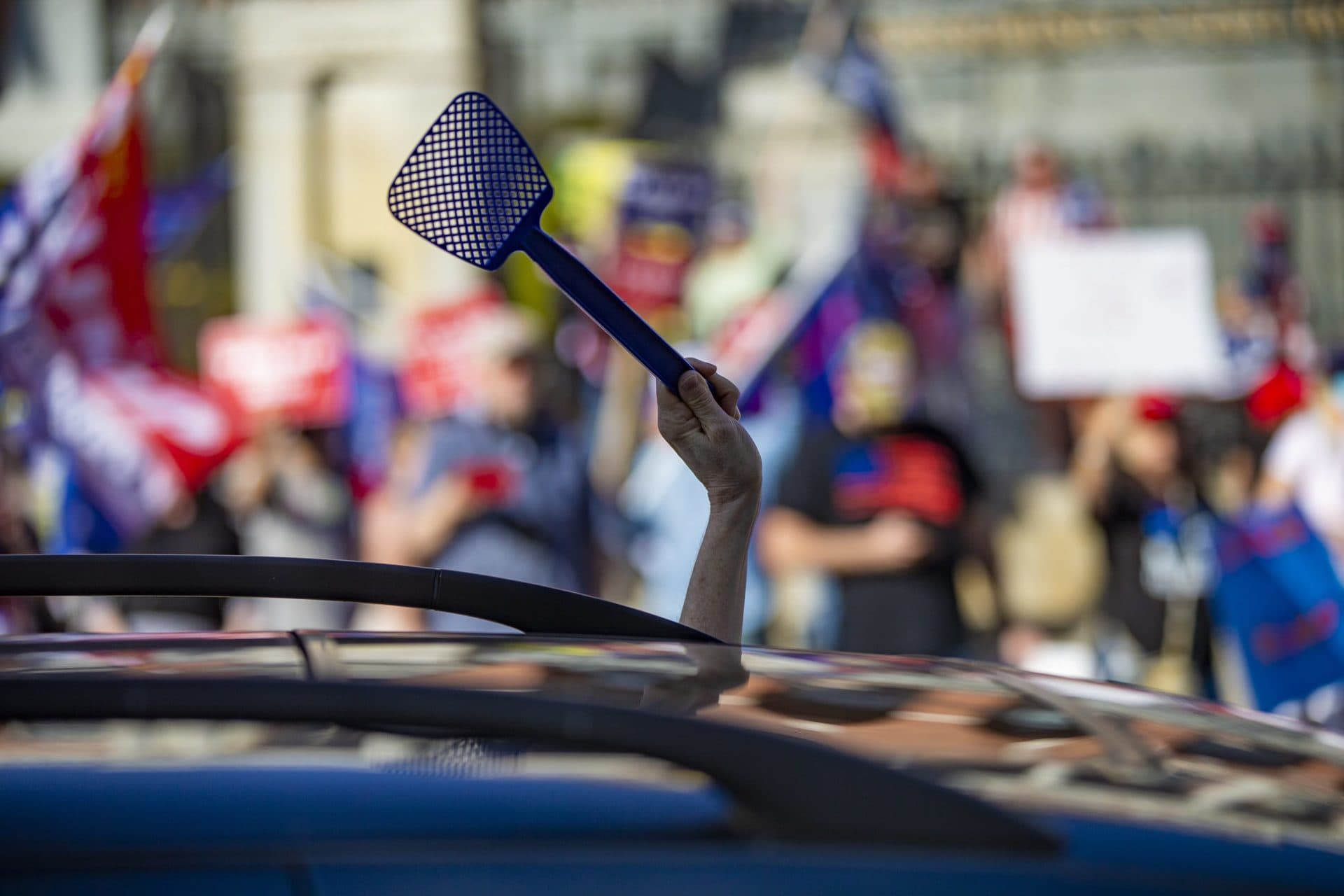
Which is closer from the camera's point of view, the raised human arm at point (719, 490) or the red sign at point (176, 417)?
the raised human arm at point (719, 490)

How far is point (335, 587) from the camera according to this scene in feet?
4.52

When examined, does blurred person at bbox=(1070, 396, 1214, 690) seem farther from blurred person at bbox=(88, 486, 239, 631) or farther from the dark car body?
the dark car body

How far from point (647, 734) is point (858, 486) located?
4.20 m

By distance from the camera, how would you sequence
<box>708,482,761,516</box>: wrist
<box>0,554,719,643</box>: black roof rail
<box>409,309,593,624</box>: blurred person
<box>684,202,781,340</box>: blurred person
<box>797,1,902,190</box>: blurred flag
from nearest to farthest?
<box>0,554,719,643</box>: black roof rail < <box>708,482,761,516</box>: wrist < <box>409,309,593,624</box>: blurred person < <box>797,1,902,190</box>: blurred flag < <box>684,202,781,340</box>: blurred person

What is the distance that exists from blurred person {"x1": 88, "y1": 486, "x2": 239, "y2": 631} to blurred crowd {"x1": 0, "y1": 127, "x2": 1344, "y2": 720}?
0.04 feet

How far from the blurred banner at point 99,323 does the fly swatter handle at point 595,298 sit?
4.79 m

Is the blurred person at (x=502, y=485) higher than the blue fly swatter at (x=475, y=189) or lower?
lower

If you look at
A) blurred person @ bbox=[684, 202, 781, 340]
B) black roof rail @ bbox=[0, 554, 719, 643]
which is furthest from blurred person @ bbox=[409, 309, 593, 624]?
black roof rail @ bbox=[0, 554, 719, 643]

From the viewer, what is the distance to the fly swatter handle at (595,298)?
1.50 metres

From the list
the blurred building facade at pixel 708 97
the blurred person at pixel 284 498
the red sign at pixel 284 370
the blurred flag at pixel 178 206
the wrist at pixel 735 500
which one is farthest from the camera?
the blurred building facade at pixel 708 97

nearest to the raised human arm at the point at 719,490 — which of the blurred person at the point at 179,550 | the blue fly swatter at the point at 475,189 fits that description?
the blue fly swatter at the point at 475,189

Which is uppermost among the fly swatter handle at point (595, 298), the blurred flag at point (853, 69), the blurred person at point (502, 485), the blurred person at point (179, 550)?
the blurred flag at point (853, 69)

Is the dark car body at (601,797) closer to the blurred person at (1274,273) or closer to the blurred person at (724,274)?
the blurred person at (724,274)

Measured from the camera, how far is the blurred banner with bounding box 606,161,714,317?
22.5 ft
